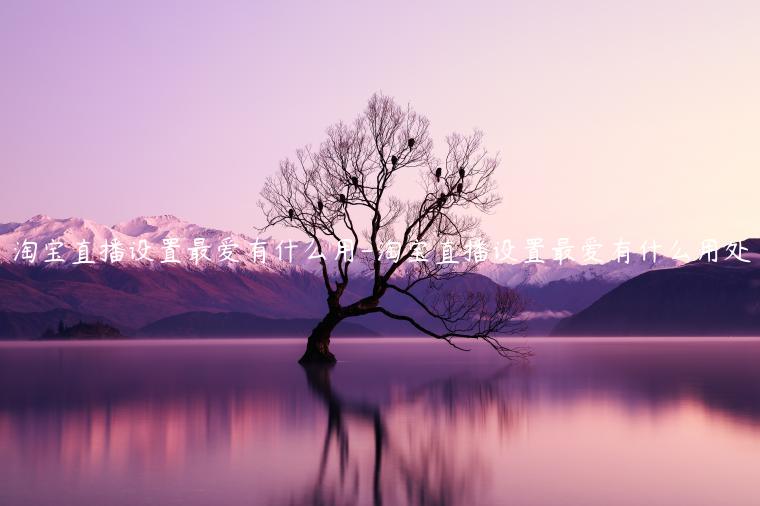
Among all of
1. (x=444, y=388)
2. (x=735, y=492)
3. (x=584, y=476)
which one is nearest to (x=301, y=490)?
(x=584, y=476)

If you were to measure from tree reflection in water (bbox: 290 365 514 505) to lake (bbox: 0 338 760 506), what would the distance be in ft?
0.15

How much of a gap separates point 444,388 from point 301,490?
22.8m

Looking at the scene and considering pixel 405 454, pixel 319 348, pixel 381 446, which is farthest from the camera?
pixel 319 348

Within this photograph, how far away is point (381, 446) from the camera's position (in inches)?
744

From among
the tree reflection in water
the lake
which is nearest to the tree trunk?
the lake

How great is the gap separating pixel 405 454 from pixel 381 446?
1347 mm

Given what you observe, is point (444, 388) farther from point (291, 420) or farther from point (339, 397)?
point (291, 420)

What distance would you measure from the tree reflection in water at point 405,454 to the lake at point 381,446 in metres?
0.05

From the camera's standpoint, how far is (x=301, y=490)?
1420 cm

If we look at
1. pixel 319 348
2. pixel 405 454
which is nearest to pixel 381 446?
pixel 405 454

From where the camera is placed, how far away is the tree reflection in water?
13758 mm

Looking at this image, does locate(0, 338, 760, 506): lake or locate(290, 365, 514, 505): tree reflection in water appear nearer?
locate(290, 365, 514, 505): tree reflection in water

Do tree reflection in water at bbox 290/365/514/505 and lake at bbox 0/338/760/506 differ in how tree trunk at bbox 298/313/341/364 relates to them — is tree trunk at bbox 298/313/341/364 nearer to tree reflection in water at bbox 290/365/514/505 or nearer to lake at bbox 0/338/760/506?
lake at bbox 0/338/760/506

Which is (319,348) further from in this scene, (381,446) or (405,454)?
(405,454)
